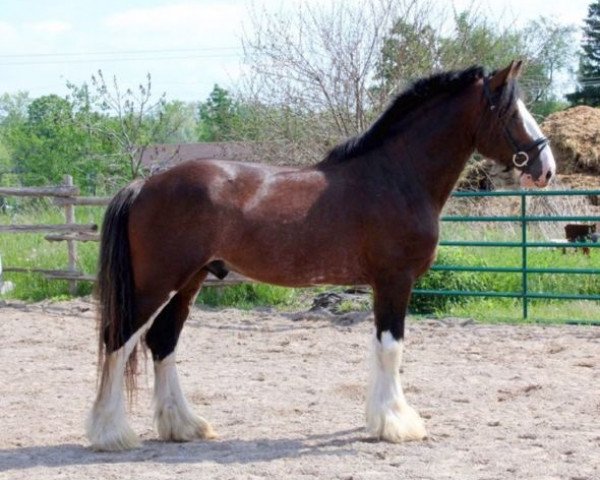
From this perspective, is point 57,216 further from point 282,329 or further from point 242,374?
point 242,374

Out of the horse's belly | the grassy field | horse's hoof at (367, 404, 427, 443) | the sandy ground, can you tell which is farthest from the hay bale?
horse's hoof at (367, 404, 427, 443)

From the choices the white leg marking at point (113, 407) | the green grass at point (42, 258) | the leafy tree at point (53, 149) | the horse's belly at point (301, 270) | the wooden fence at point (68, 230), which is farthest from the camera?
the leafy tree at point (53, 149)

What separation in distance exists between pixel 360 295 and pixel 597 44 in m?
33.7

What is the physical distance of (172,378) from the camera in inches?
210

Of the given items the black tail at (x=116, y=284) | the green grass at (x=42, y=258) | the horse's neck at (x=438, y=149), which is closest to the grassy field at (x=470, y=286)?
the green grass at (x=42, y=258)

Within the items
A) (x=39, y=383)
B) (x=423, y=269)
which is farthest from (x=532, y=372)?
(x=39, y=383)

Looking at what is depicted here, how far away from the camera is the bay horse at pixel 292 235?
509 centimetres

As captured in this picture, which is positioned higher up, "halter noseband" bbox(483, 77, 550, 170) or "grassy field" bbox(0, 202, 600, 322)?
"halter noseband" bbox(483, 77, 550, 170)

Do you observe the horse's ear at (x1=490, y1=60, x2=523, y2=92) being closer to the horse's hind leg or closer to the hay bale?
the horse's hind leg

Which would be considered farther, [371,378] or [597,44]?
[597,44]

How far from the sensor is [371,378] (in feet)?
17.1

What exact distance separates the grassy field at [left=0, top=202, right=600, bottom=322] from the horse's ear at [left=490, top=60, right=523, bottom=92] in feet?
15.2

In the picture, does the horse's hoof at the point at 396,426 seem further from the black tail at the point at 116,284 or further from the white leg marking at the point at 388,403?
the black tail at the point at 116,284

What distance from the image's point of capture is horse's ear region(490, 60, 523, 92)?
5223 millimetres
